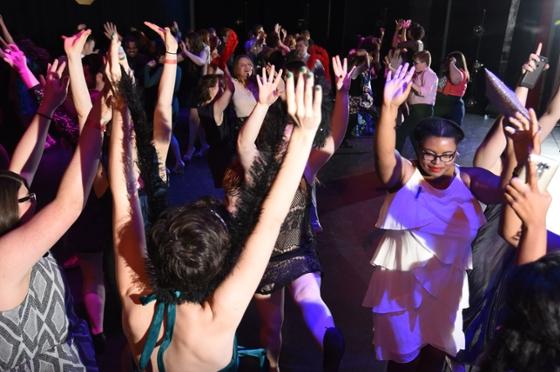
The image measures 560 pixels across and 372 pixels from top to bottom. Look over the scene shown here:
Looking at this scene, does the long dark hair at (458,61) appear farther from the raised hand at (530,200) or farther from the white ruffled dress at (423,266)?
the raised hand at (530,200)

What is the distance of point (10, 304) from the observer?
57.5 inches

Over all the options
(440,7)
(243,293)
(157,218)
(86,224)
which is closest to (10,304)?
(157,218)

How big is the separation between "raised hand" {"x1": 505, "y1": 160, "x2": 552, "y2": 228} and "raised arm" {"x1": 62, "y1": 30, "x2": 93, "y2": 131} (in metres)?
1.45

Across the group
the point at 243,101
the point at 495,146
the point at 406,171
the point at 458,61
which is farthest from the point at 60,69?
the point at 458,61

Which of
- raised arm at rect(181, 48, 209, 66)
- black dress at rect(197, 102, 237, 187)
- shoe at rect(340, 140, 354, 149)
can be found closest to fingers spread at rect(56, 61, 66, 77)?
black dress at rect(197, 102, 237, 187)

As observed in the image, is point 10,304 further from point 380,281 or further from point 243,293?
point 380,281

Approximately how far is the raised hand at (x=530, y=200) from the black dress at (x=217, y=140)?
4.32 meters

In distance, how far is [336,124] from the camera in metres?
2.51

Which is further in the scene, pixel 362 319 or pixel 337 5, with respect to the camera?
pixel 337 5

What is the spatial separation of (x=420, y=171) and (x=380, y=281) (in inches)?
21.4

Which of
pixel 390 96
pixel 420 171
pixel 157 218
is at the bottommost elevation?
pixel 420 171

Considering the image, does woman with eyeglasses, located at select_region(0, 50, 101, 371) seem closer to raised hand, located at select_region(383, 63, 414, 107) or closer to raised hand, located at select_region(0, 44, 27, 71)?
raised hand, located at select_region(0, 44, 27, 71)

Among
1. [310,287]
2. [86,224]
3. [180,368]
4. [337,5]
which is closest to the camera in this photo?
[180,368]

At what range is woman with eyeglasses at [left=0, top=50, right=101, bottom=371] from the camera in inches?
54.5
